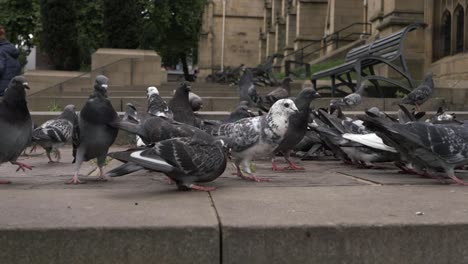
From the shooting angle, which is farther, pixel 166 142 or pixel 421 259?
pixel 166 142

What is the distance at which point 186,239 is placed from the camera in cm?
290

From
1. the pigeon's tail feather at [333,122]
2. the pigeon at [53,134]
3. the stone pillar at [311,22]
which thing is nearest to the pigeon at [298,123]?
the pigeon's tail feather at [333,122]

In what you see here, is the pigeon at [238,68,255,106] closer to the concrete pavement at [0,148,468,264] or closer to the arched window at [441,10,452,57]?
the arched window at [441,10,452,57]

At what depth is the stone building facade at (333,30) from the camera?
1502cm

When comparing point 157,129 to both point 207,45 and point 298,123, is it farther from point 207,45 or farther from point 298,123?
point 207,45

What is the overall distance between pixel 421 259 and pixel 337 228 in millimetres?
478

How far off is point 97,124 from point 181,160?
1075mm

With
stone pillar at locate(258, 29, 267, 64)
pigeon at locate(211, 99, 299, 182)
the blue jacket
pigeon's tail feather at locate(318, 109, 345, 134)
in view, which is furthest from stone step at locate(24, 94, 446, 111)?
stone pillar at locate(258, 29, 267, 64)

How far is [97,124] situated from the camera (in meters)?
4.70

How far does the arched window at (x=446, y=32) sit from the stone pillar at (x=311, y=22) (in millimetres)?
17165

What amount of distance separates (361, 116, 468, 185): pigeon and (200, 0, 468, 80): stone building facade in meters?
9.98

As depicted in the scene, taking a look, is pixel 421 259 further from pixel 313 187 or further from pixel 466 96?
pixel 466 96

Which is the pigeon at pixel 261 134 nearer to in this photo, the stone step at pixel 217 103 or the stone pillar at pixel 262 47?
the stone step at pixel 217 103

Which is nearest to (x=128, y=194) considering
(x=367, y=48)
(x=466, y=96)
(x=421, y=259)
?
(x=421, y=259)
